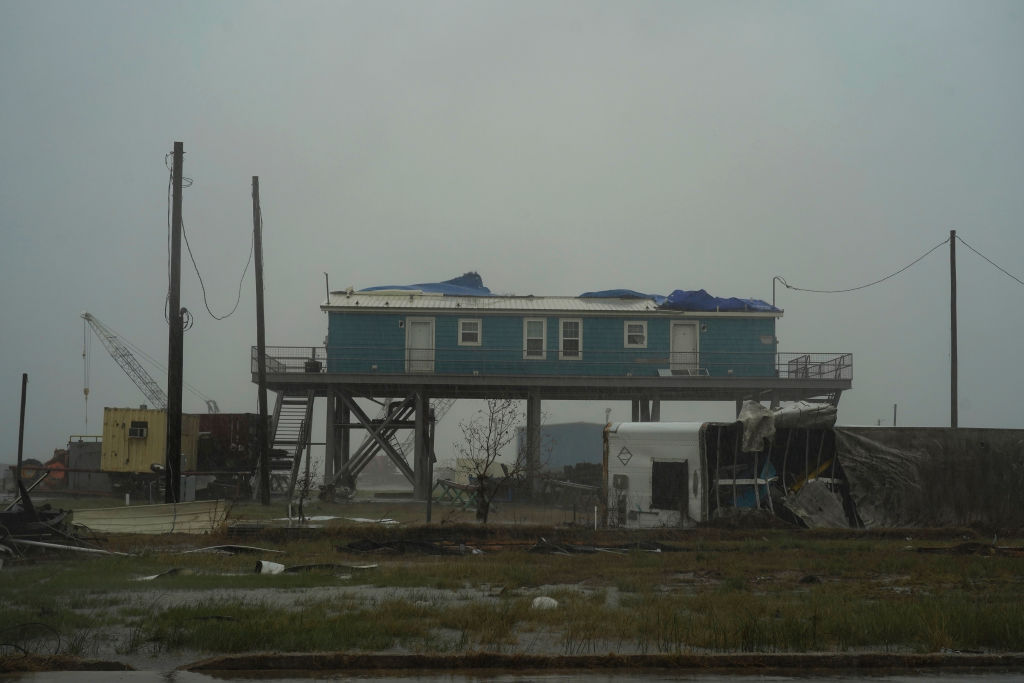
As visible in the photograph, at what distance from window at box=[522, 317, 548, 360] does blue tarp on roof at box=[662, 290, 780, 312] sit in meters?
4.97

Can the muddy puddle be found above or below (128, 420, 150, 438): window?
below

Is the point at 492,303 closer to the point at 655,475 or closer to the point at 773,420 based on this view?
the point at 655,475

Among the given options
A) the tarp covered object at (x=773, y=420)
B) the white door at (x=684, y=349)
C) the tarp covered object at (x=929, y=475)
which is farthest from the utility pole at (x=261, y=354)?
the tarp covered object at (x=929, y=475)

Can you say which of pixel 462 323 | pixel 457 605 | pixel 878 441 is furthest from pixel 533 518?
pixel 457 605

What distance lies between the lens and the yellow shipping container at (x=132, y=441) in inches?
1697

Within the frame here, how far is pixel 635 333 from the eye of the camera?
40.1 meters

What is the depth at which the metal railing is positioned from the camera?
39.4 m

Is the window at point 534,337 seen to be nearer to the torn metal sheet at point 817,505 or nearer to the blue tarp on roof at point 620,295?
the blue tarp on roof at point 620,295

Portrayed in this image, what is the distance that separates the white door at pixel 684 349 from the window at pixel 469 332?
25.4 feet

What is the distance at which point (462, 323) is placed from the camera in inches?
1572

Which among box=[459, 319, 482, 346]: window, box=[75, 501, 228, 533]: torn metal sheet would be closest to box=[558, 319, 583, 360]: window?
box=[459, 319, 482, 346]: window

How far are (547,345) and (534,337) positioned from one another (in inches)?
24.1

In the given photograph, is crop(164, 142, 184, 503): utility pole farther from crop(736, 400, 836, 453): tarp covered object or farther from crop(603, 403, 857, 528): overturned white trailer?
crop(736, 400, 836, 453): tarp covered object

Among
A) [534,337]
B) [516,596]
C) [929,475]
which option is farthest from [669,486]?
[534,337]
